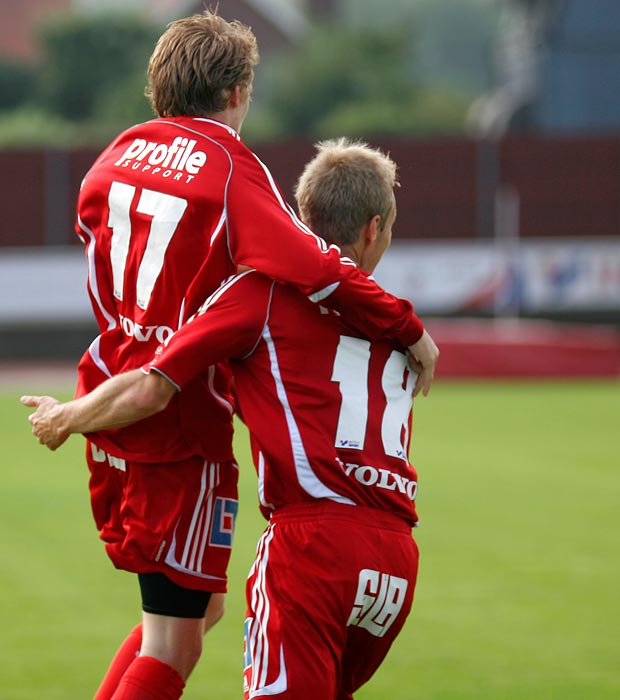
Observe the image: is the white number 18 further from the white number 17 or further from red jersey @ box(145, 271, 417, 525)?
the white number 17

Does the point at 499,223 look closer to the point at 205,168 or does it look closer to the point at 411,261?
the point at 411,261

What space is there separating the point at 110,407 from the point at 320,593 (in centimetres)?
61

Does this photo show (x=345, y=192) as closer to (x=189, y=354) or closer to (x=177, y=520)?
(x=189, y=354)

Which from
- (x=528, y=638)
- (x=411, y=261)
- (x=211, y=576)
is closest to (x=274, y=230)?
(x=211, y=576)

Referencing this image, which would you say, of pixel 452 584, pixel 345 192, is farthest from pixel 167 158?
pixel 452 584

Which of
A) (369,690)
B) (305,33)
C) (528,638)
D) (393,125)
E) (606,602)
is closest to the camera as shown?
(369,690)

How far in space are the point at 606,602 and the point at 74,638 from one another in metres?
2.23

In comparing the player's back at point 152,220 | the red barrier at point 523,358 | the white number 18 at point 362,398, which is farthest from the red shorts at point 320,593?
the red barrier at point 523,358

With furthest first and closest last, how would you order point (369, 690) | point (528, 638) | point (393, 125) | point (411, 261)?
point (393, 125)
point (411, 261)
point (528, 638)
point (369, 690)

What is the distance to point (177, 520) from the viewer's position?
10.7ft

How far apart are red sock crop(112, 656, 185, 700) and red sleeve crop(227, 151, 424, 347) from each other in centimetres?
96

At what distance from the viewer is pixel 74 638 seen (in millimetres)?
5340

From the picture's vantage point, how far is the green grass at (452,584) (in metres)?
4.79

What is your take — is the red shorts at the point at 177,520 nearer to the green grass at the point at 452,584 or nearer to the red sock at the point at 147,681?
the red sock at the point at 147,681
